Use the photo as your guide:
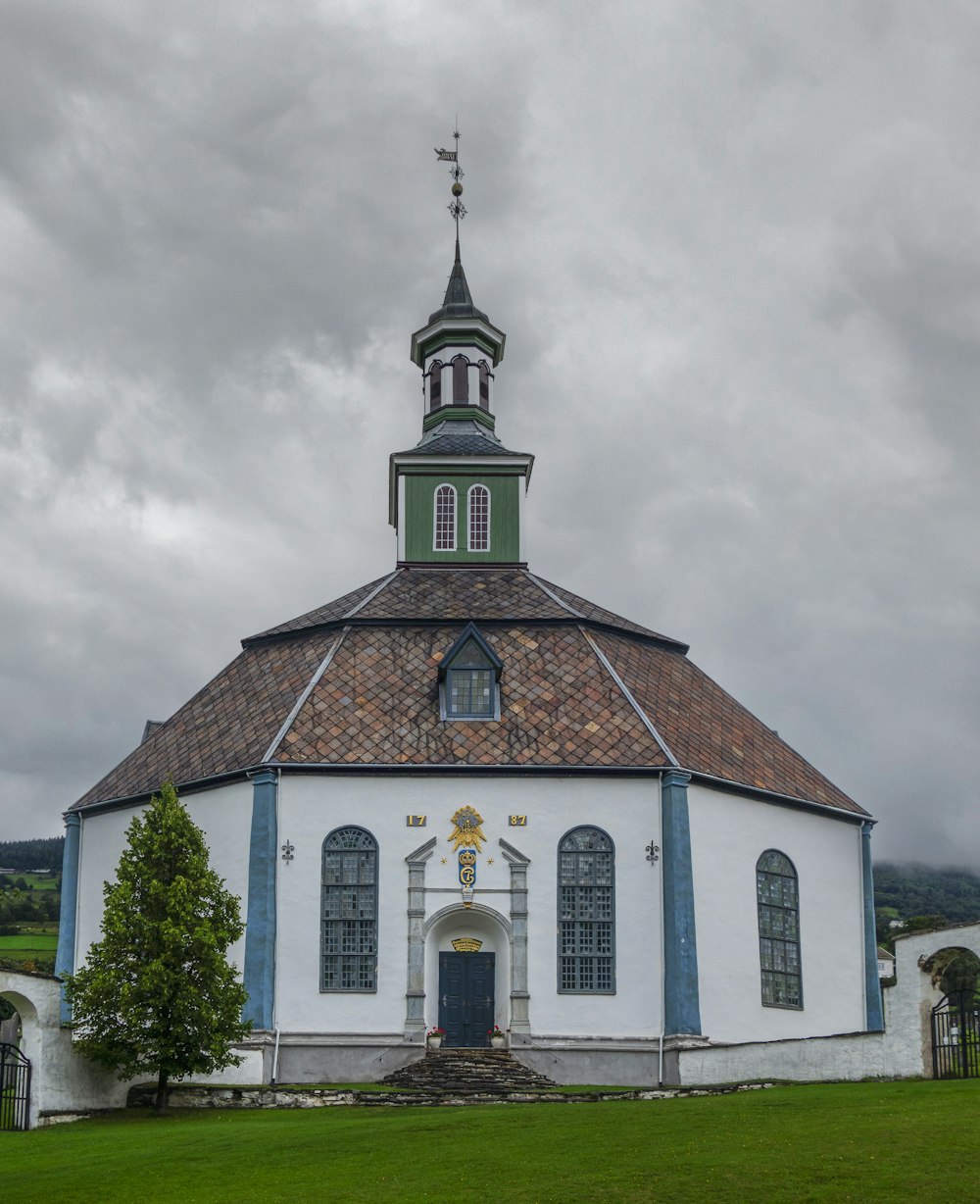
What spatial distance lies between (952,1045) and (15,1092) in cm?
1768

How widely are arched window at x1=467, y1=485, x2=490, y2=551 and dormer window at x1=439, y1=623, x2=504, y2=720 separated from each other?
8.32 metres

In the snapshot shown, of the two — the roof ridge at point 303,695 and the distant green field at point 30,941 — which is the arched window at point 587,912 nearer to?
the roof ridge at point 303,695

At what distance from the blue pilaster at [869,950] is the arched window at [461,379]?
1888 centimetres

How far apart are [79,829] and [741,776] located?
16968mm

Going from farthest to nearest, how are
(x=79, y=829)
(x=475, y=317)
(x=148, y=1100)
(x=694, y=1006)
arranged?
(x=475, y=317)
(x=79, y=829)
(x=694, y=1006)
(x=148, y=1100)

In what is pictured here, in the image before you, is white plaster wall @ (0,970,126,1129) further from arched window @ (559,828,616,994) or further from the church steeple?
the church steeple

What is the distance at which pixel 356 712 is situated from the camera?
35.0m

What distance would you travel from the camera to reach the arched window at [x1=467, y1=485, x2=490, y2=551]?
43.7 metres

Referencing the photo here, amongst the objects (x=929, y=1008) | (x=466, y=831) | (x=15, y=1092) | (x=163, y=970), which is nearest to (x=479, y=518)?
(x=466, y=831)

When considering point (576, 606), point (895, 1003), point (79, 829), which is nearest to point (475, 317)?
point (576, 606)

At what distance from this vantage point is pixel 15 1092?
26.3 meters

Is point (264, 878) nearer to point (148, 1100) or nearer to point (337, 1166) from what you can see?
point (148, 1100)

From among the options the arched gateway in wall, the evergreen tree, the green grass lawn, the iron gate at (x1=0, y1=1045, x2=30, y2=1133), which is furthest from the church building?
the green grass lawn

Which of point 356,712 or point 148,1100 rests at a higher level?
point 356,712
